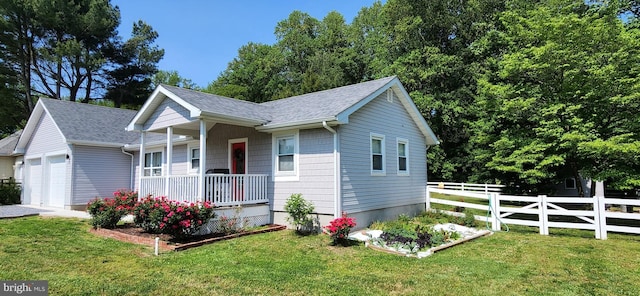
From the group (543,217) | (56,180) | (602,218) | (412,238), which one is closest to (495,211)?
(543,217)

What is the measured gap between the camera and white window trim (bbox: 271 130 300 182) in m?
10.5

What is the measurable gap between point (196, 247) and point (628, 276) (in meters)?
8.27

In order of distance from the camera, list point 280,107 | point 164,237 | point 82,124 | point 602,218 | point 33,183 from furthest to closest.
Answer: point 33,183 → point 82,124 → point 280,107 → point 602,218 → point 164,237

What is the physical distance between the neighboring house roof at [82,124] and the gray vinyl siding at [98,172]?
48cm

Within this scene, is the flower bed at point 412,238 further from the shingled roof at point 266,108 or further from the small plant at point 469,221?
the shingled roof at point 266,108

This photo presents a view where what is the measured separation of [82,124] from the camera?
17000 millimetres

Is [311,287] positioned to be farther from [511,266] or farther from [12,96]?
[12,96]

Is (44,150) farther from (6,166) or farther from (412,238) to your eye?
(412,238)

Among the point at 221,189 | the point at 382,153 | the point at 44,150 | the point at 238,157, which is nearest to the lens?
the point at 221,189

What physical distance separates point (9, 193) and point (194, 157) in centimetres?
1221

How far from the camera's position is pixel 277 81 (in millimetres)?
38406

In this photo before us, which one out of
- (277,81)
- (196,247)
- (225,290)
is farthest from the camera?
(277,81)

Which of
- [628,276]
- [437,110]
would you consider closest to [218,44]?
[437,110]

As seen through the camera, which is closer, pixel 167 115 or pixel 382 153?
pixel 167 115
